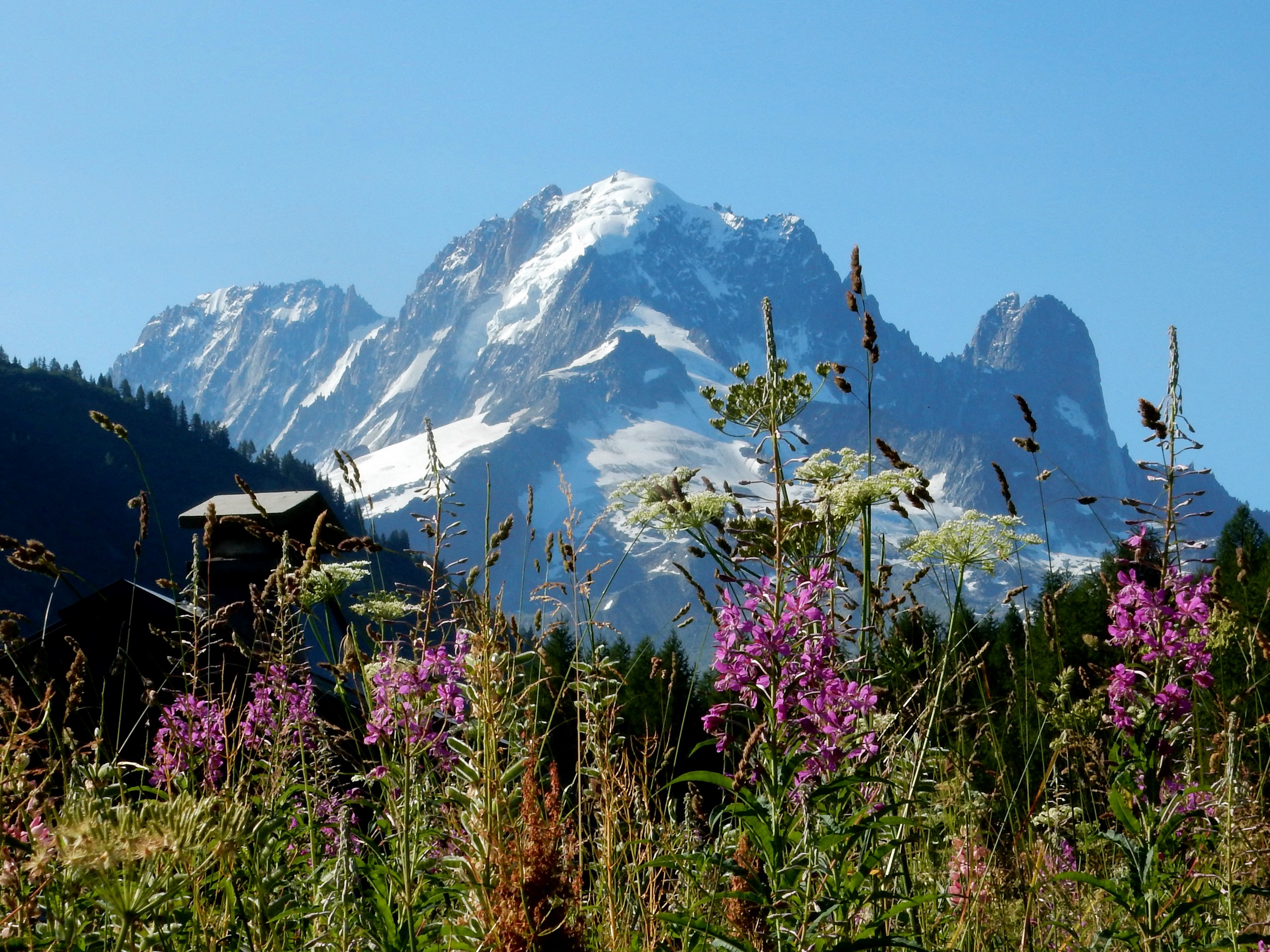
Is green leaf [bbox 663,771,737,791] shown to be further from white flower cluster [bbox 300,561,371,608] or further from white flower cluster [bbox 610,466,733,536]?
white flower cluster [bbox 300,561,371,608]

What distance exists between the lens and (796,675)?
221cm

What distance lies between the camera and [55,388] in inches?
4931

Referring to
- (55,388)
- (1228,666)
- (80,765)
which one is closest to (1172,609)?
(80,765)

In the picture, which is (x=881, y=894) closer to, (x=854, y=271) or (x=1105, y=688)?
(x=1105, y=688)

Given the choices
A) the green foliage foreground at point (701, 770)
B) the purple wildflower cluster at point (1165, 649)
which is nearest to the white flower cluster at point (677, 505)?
the green foliage foreground at point (701, 770)

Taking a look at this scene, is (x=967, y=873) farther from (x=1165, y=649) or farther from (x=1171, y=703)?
(x=1165, y=649)

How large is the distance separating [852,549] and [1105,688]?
4.02 feet

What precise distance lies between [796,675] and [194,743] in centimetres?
191

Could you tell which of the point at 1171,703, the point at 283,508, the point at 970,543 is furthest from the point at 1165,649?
the point at 283,508

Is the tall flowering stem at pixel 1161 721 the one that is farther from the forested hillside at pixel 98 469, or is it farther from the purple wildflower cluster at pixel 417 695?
the forested hillside at pixel 98 469

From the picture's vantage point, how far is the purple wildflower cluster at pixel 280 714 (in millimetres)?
2811

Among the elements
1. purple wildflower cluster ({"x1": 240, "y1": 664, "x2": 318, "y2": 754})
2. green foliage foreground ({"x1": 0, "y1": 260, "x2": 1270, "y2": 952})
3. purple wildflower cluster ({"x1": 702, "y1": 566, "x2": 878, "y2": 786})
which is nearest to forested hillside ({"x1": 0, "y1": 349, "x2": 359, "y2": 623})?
purple wildflower cluster ({"x1": 240, "y1": 664, "x2": 318, "y2": 754})

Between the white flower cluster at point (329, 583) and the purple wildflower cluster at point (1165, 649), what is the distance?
2.43m

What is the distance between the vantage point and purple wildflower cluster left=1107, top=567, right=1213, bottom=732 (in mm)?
3209
